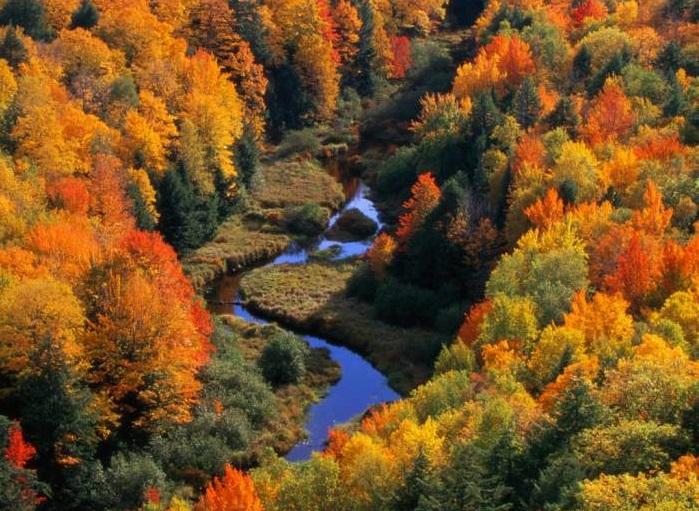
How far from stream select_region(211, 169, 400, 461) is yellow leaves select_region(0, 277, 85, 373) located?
18327mm

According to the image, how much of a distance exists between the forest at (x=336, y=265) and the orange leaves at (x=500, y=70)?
0.52 meters

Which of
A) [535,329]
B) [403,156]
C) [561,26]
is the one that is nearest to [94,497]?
[535,329]

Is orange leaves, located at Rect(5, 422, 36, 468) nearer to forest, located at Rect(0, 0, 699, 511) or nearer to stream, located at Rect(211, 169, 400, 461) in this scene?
forest, located at Rect(0, 0, 699, 511)

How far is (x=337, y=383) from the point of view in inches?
2968

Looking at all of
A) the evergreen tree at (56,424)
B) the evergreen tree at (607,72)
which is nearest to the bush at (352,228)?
the evergreen tree at (607,72)

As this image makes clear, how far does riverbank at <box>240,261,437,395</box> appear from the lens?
76.9 metres

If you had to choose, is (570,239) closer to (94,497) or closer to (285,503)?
(285,503)

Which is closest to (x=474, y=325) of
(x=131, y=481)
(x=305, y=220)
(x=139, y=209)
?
(x=131, y=481)

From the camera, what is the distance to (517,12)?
440ft

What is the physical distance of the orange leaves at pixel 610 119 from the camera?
298ft

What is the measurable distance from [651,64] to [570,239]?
47190 millimetres

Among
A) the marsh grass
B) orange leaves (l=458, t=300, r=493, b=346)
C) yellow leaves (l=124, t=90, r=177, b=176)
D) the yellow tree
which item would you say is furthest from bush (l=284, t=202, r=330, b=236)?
orange leaves (l=458, t=300, r=493, b=346)

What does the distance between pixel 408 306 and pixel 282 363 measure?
579 inches

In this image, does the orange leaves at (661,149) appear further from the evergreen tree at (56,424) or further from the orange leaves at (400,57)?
the orange leaves at (400,57)
